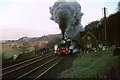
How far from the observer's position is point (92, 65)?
11859 mm

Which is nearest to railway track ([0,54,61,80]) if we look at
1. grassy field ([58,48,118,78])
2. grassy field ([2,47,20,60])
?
grassy field ([2,47,20,60])

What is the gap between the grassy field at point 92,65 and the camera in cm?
1109

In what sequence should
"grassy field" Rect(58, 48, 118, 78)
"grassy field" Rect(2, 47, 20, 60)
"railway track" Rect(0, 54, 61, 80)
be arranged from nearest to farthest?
"grassy field" Rect(58, 48, 118, 78) < "grassy field" Rect(2, 47, 20, 60) < "railway track" Rect(0, 54, 61, 80)

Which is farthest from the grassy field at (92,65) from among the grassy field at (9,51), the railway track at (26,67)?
the grassy field at (9,51)

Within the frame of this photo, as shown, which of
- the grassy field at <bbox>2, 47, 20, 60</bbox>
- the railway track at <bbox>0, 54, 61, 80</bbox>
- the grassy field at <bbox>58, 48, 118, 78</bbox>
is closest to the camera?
the grassy field at <bbox>58, 48, 118, 78</bbox>

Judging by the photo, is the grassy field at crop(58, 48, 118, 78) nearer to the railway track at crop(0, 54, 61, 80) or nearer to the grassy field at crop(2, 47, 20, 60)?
the railway track at crop(0, 54, 61, 80)

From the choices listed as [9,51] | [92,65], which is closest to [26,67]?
[9,51]

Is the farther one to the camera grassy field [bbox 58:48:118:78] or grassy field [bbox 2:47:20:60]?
grassy field [bbox 2:47:20:60]

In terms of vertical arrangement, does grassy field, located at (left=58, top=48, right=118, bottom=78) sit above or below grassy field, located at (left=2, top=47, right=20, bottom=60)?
below

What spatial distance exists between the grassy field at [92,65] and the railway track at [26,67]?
4.91 ft

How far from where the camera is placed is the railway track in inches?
452

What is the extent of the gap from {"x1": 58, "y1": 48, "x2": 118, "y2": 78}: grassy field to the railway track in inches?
58.9

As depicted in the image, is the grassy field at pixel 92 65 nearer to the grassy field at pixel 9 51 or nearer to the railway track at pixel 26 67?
the railway track at pixel 26 67

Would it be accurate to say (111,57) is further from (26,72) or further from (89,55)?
(26,72)
